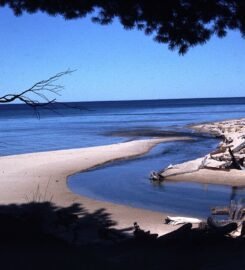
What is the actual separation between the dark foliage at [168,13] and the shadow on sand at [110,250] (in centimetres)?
291

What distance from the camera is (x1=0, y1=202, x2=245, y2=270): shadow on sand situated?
6.00m

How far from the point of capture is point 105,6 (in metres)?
7.50

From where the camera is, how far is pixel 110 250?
7230 mm

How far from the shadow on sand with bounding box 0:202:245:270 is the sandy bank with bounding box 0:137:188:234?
1.98m

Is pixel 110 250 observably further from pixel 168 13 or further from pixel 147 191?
pixel 147 191

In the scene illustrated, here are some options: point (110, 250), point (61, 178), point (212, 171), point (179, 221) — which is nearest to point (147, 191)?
point (212, 171)

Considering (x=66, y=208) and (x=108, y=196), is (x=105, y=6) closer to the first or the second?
(x=66, y=208)

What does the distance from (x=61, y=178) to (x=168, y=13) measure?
10218 mm

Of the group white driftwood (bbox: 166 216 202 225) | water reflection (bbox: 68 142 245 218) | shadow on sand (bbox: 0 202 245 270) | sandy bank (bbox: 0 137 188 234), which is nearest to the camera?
shadow on sand (bbox: 0 202 245 270)

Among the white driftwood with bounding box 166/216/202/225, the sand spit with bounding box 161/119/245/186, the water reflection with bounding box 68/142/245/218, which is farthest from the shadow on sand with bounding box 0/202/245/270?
the sand spit with bounding box 161/119/245/186

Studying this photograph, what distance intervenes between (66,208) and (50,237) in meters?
4.95

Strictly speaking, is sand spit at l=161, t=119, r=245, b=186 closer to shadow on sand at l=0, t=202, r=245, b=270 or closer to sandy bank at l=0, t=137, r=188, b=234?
sandy bank at l=0, t=137, r=188, b=234

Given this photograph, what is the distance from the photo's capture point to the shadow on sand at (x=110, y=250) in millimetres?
5996

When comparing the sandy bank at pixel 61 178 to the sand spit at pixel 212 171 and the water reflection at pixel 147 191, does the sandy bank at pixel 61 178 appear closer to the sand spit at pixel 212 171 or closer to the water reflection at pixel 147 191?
the water reflection at pixel 147 191
